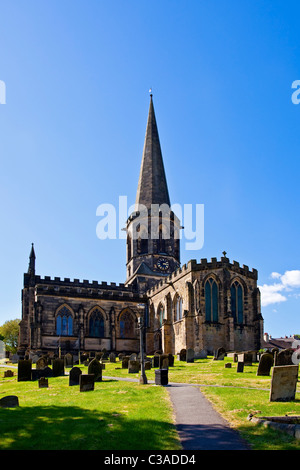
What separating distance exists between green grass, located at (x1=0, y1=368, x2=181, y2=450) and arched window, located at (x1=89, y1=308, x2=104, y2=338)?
30264 mm

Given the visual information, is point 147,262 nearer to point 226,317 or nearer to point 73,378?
point 226,317

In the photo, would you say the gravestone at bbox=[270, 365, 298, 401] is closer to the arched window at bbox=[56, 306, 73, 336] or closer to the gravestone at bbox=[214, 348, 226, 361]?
the gravestone at bbox=[214, 348, 226, 361]

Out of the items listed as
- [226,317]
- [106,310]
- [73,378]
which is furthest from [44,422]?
[106,310]

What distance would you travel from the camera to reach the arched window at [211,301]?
37688 millimetres

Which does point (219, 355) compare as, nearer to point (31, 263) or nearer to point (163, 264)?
point (163, 264)

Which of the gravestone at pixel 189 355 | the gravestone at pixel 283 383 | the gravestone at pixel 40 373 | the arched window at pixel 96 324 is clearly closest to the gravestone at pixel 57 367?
the gravestone at pixel 40 373

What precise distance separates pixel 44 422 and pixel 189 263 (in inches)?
1156

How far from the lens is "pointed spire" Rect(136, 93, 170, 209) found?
186 ft

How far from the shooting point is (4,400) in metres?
12.7

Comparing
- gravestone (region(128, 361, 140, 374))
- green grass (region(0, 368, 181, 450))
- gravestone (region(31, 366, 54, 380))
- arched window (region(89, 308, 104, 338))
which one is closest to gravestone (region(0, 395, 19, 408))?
green grass (region(0, 368, 181, 450))

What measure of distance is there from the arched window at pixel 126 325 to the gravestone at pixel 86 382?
3075 cm

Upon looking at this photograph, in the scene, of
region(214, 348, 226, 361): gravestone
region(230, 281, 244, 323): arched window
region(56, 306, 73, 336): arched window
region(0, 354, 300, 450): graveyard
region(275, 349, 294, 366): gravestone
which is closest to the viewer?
region(0, 354, 300, 450): graveyard

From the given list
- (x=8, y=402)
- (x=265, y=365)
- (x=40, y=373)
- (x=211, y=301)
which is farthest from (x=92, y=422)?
(x=211, y=301)
